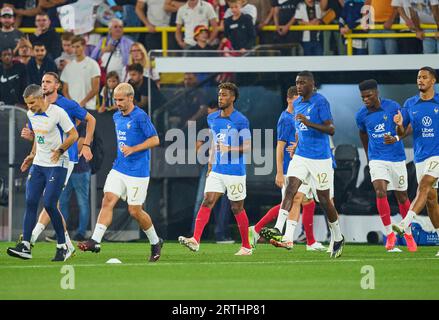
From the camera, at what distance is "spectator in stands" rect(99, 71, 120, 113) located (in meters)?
22.7

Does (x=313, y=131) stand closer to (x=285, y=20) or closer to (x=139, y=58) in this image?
(x=139, y=58)

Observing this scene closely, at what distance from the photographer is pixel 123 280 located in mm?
13586

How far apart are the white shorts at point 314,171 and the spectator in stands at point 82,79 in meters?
7.19

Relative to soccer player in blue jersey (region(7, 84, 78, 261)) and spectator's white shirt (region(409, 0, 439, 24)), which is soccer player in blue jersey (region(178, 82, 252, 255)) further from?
spectator's white shirt (region(409, 0, 439, 24))

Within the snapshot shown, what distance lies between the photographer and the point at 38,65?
75.7ft

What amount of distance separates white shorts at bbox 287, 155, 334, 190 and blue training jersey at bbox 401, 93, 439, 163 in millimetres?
1762

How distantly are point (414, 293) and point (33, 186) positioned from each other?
6.01 meters

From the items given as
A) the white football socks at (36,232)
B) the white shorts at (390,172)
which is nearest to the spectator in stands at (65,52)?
the white football socks at (36,232)

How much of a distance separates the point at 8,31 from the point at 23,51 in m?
0.57

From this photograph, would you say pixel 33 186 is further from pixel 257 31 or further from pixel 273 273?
pixel 257 31

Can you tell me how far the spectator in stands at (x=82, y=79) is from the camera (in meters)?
23.0

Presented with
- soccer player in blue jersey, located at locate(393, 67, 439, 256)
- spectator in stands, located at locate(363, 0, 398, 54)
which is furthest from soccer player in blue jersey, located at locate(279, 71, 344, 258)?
spectator in stands, located at locate(363, 0, 398, 54)

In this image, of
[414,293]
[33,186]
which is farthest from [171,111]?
[414,293]

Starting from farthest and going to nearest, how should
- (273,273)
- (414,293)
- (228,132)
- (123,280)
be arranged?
(228,132), (273,273), (123,280), (414,293)
